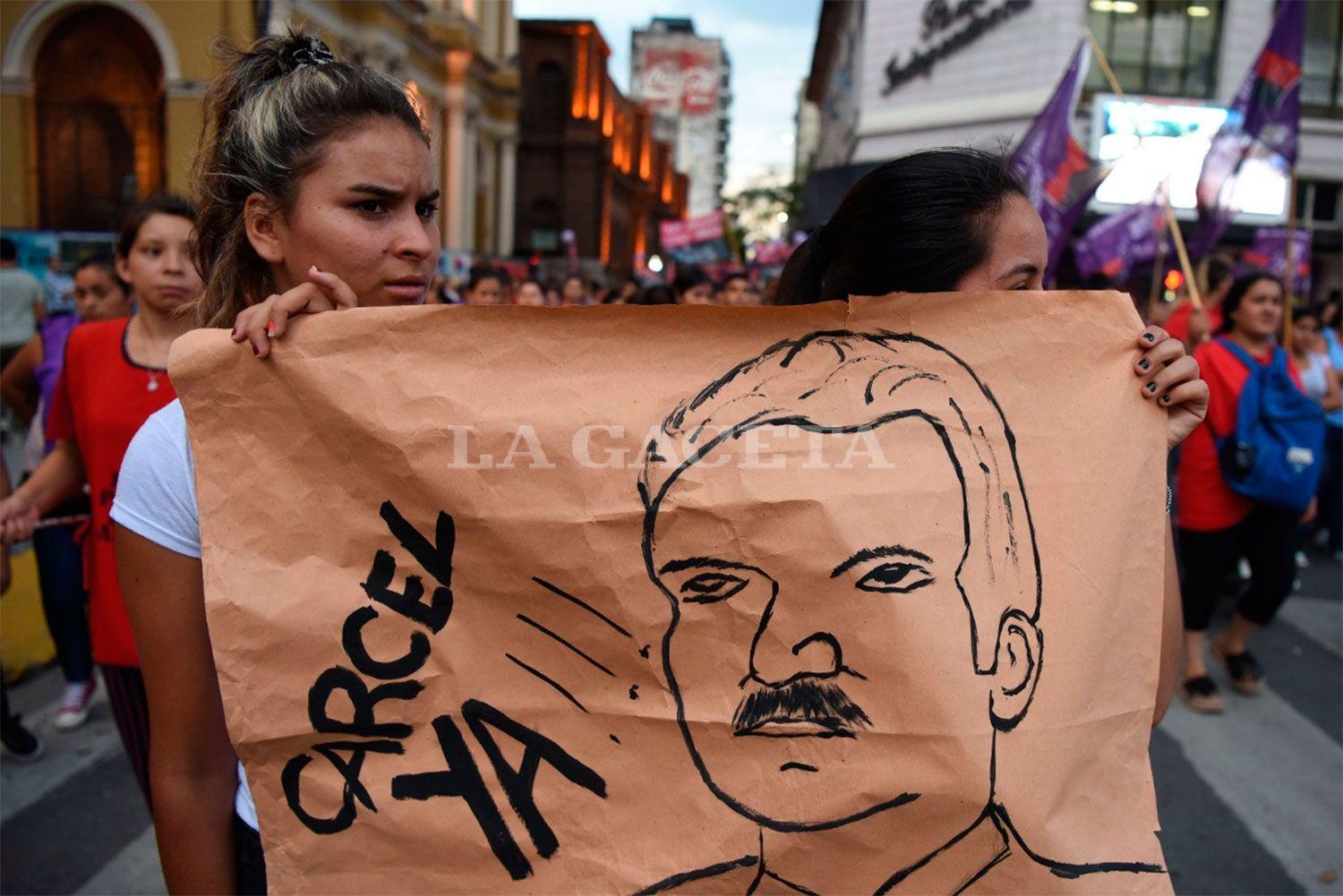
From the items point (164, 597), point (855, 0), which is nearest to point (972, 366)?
point (164, 597)

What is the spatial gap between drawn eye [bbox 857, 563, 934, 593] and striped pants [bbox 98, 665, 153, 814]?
1.65m

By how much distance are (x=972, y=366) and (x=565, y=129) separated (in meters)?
52.8

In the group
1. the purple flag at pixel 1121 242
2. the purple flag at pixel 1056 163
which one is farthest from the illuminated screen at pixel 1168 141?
the purple flag at pixel 1056 163

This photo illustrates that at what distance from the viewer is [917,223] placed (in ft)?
5.29

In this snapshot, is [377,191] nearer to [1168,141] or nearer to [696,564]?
[696,564]

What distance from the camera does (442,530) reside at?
4.09 ft

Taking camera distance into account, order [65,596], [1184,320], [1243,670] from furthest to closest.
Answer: [1184,320] < [1243,670] < [65,596]

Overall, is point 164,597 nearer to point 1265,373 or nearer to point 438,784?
point 438,784

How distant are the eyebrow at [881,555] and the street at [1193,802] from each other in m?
2.66

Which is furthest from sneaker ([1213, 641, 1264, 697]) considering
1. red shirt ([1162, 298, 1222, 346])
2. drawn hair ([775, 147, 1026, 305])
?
drawn hair ([775, 147, 1026, 305])

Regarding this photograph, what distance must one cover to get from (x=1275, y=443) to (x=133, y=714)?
14.9ft

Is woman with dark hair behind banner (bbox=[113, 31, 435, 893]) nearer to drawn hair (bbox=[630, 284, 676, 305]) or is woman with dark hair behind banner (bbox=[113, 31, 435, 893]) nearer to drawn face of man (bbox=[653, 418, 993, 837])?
drawn face of man (bbox=[653, 418, 993, 837])

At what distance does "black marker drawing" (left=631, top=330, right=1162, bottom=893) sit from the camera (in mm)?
1173

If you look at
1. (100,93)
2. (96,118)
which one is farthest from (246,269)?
(100,93)
